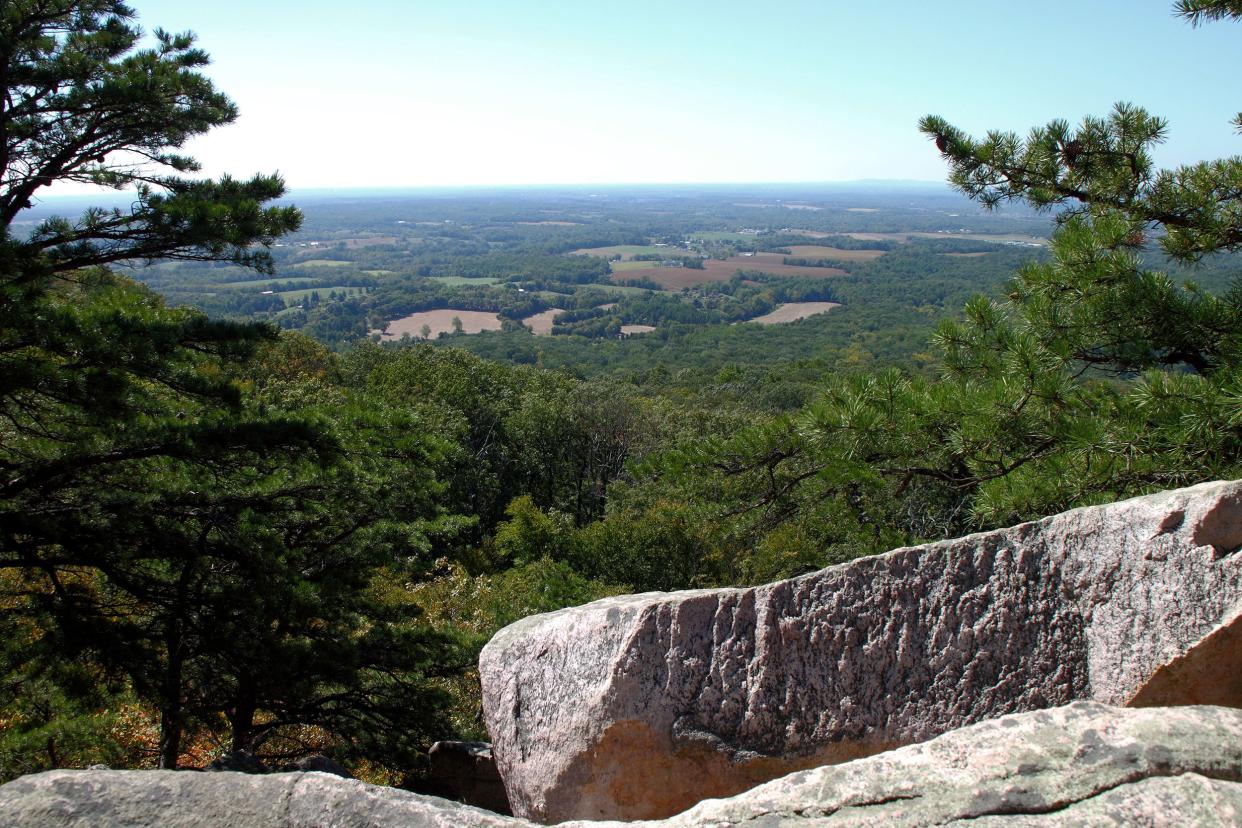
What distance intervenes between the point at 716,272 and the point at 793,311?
40.5 metres

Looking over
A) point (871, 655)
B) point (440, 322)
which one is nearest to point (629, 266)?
point (440, 322)

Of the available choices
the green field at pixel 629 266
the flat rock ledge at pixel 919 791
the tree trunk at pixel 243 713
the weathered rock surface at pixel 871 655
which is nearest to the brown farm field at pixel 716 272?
the green field at pixel 629 266

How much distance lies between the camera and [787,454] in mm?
5977

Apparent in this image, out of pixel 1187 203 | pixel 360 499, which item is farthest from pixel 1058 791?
pixel 360 499

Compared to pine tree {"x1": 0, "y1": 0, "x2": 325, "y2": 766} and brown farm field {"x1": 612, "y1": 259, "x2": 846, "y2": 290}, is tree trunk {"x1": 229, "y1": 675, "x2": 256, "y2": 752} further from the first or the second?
brown farm field {"x1": 612, "y1": 259, "x2": 846, "y2": 290}

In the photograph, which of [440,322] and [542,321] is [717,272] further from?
[440,322]

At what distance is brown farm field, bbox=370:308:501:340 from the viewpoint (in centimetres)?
10770

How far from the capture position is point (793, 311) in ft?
449

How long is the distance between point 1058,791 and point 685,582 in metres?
18.9

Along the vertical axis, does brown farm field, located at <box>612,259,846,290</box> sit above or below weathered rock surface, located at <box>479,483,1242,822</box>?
above

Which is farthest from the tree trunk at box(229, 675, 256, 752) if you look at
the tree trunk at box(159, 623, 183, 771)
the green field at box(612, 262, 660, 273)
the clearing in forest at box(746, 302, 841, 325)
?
the green field at box(612, 262, 660, 273)

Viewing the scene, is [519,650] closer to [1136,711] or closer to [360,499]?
[1136,711]

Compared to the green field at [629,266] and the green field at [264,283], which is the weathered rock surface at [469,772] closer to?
the green field at [264,283]

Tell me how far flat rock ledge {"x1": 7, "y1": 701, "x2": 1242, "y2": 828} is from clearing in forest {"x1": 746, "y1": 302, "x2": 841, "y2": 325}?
127 meters
